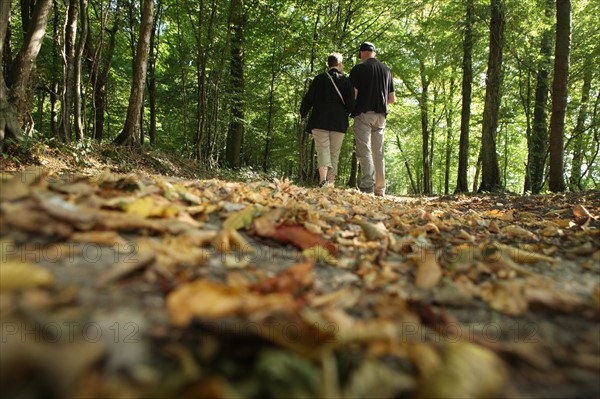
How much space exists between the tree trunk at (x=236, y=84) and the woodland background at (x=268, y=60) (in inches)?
1.9

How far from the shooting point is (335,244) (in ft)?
5.96

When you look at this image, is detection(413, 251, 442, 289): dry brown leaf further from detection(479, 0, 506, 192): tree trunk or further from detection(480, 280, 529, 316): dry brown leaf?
detection(479, 0, 506, 192): tree trunk

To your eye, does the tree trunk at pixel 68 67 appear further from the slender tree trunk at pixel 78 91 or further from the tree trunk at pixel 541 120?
the tree trunk at pixel 541 120

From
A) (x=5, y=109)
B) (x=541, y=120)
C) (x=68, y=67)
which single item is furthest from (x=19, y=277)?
(x=541, y=120)

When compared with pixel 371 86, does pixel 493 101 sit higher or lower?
higher

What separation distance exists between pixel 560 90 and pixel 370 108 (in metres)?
3.81

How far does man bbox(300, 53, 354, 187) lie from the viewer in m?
5.86

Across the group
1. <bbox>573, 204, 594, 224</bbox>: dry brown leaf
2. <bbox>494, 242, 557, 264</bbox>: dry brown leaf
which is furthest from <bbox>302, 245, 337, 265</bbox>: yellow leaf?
<bbox>573, 204, 594, 224</bbox>: dry brown leaf

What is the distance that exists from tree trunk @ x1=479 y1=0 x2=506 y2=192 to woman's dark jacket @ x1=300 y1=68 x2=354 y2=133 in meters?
4.31

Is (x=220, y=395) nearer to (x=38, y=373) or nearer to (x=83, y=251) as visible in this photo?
(x=38, y=373)

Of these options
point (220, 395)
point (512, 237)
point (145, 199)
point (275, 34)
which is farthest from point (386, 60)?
point (220, 395)

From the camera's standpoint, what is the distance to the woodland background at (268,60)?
6.34m

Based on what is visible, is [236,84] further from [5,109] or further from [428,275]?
[428,275]

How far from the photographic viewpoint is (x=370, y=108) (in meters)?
5.69
